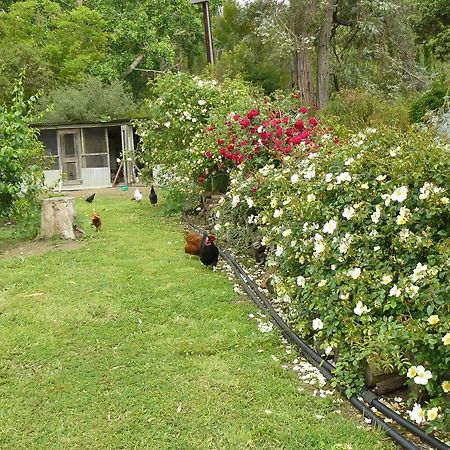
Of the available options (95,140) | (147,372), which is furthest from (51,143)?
(147,372)

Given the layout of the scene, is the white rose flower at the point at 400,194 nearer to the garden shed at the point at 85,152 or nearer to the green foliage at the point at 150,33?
the garden shed at the point at 85,152

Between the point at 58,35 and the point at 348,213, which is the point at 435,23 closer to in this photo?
the point at 348,213

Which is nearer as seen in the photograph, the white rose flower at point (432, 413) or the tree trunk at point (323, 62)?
the white rose flower at point (432, 413)

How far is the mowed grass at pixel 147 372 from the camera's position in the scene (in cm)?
238

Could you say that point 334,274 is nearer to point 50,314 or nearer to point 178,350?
point 178,350

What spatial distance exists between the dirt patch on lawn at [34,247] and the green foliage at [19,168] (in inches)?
16.6

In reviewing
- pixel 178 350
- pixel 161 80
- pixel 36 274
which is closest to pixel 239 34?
pixel 161 80

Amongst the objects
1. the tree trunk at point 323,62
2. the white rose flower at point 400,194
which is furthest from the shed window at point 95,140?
the white rose flower at point 400,194

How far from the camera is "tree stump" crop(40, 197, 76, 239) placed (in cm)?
691

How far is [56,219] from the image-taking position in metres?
6.89

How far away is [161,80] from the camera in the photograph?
9.00 meters

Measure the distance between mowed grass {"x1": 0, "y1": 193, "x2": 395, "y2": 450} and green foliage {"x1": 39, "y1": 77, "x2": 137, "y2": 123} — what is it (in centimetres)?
1388

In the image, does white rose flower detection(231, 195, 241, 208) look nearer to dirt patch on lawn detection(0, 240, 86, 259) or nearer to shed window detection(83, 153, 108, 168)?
dirt patch on lawn detection(0, 240, 86, 259)

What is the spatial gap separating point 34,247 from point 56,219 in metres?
0.49
